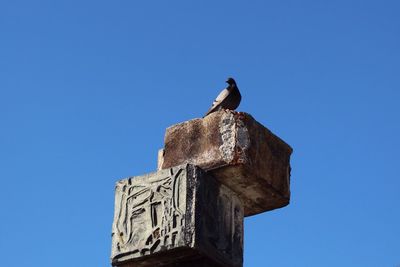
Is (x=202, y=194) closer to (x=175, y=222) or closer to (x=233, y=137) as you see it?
(x=175, y=222)

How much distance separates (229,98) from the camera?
Result: 6.29 m

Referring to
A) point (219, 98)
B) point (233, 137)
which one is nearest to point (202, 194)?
point (233, 137)

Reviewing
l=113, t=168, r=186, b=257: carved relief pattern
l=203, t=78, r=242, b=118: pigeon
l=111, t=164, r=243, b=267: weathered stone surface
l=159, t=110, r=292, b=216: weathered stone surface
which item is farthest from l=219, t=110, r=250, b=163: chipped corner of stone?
l=203, t=78, r=242, b=118: pigeon

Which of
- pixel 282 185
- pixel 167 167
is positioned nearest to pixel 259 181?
pixel 282 185

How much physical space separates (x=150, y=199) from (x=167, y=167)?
35 cm

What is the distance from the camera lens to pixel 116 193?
571cm

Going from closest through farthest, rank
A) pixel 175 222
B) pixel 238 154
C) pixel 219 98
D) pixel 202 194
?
pixel 175 222 → pixel 202 194 → pixel 238 154 → pixel 219 98

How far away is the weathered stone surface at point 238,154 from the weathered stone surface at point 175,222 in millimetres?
157

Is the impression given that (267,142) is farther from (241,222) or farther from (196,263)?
(196,263)

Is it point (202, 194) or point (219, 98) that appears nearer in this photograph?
point (202, 194)

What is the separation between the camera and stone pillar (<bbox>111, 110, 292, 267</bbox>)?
5.31 metres

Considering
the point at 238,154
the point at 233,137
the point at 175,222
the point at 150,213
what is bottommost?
the point at 175,222

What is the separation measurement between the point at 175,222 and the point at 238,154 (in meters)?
0.62

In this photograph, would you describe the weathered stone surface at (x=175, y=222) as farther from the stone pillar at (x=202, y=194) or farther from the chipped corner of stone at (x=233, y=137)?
the chipped corner of stone at (x=233, y=137)
